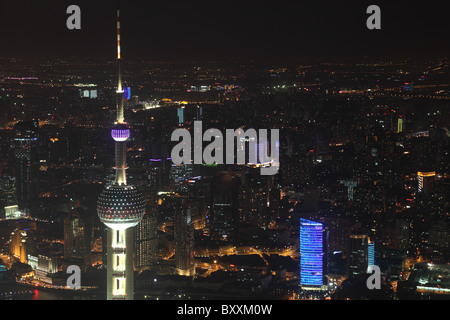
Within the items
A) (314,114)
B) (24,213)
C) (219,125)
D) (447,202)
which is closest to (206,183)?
(219,125)

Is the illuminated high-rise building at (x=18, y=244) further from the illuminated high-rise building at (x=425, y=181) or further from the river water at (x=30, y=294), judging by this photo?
the illuminated high-rise building at (x=425, y=181)

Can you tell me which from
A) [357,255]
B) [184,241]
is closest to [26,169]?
[184,241]

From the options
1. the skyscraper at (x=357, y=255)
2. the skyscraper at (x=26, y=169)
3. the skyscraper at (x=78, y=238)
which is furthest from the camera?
the skyscraper at (x=26, y=169)

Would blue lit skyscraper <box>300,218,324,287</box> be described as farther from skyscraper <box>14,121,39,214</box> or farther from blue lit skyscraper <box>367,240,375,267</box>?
skyscraper <box>14,121,39,214</box>

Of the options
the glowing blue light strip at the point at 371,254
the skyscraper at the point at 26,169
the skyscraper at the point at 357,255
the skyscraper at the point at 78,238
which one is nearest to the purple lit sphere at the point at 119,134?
the skyscraper at the point at 78,238

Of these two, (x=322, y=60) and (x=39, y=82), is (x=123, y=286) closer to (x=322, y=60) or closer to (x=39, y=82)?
(x=39, y=82)

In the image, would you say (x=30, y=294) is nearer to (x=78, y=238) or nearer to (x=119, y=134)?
(x=78, y=238)

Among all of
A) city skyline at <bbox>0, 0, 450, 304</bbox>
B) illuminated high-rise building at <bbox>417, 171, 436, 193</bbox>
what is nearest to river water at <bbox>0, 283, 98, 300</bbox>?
city skyline at <bbox>0, 0, 450, 304</bbox>

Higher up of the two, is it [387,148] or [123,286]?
[387,148]
